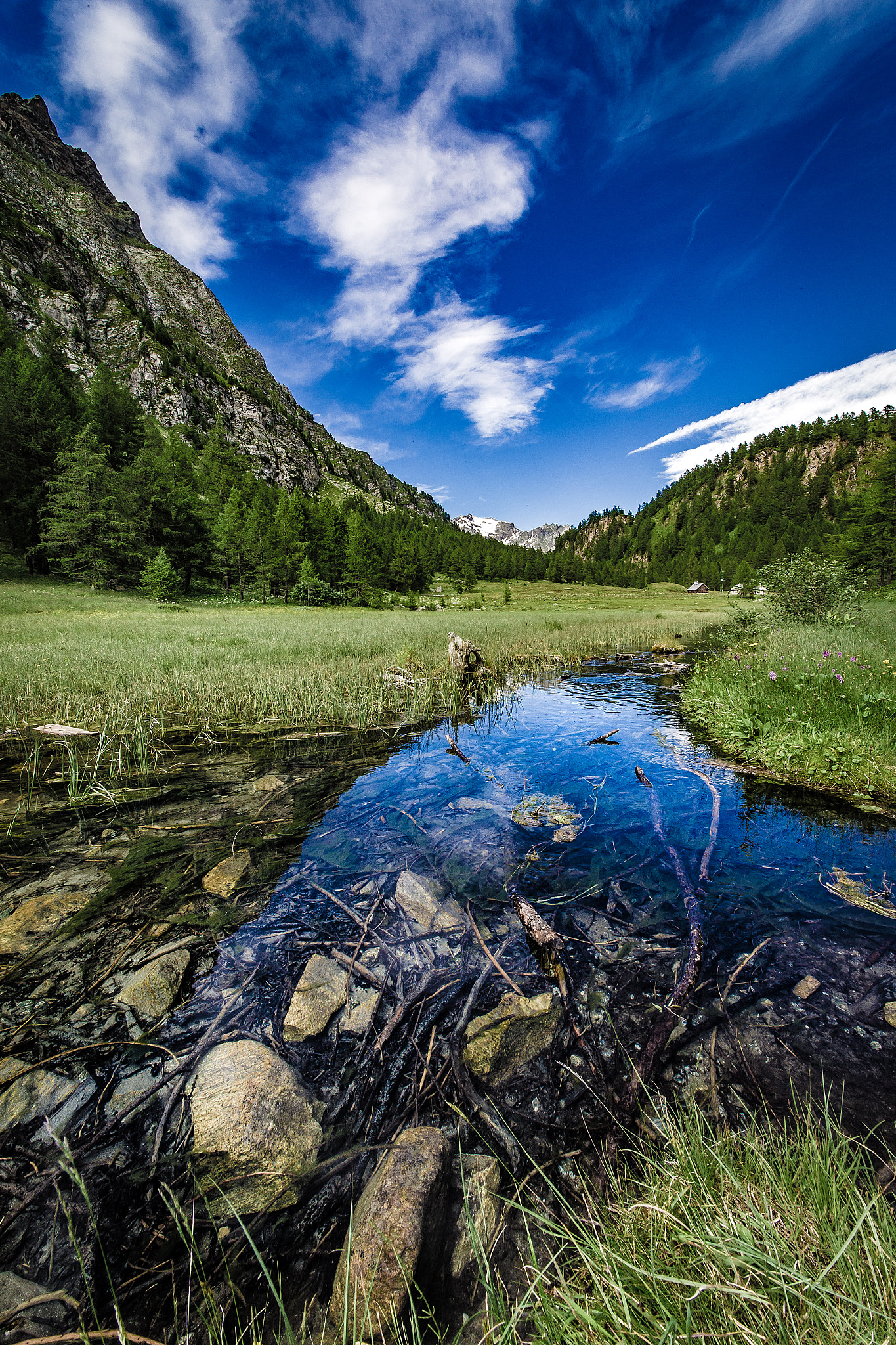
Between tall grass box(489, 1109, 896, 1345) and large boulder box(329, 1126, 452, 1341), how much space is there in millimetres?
277

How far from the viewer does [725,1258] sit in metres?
1.08

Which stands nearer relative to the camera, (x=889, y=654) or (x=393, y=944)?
(x=393, y=944)

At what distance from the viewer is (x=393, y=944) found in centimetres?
292

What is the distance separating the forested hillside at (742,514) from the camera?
102m

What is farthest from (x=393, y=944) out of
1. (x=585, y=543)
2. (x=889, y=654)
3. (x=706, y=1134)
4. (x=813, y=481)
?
(x=585, y=543)

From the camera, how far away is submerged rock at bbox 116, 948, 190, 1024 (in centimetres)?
Answer: 241

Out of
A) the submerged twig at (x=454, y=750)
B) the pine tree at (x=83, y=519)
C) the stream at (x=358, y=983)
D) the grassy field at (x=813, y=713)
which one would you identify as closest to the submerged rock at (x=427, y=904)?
the stream at (x=358, y=983)

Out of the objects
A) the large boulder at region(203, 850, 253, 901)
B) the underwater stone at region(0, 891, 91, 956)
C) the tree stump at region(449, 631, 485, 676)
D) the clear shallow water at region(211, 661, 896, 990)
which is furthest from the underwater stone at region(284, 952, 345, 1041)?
the tree stump at region(449, 631, 485, 676)

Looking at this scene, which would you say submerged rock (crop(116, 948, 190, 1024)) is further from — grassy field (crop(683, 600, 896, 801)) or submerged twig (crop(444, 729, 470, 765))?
grassy field (crop(683, 600, 896, 801))

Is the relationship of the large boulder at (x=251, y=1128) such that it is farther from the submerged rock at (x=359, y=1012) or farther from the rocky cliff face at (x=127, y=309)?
the rocky cliff face at (x=127, y=309)

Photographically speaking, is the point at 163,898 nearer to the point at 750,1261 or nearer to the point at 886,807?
the point at 750,1261

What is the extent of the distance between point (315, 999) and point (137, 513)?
180 feet

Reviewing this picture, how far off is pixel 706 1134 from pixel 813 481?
172376 millimetres

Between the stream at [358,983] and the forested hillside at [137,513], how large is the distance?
44.9 meters
